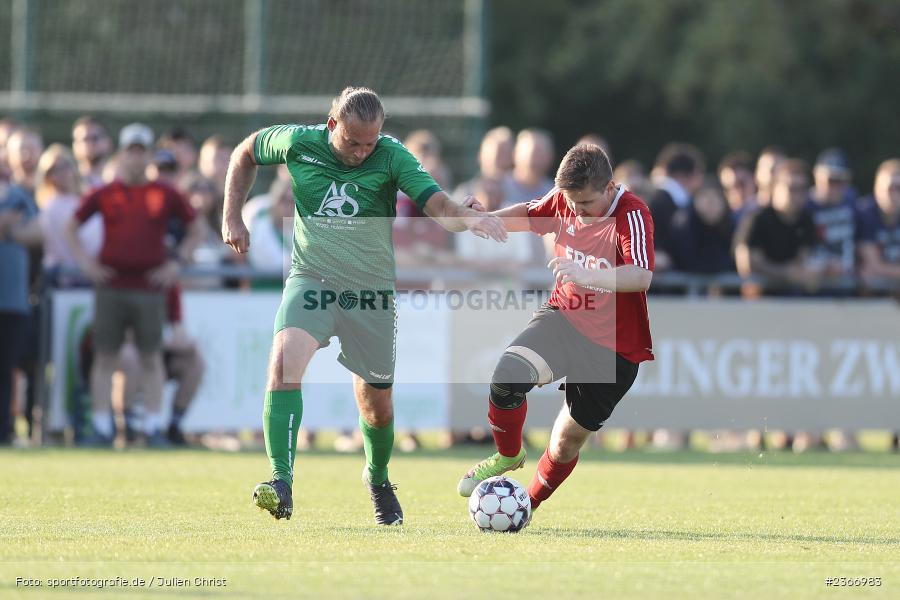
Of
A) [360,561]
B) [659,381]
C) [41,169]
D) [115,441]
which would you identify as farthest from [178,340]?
[360,561]

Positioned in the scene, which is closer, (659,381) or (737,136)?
(659,381)

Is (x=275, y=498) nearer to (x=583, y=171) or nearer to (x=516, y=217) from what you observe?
(x=516, y=217)

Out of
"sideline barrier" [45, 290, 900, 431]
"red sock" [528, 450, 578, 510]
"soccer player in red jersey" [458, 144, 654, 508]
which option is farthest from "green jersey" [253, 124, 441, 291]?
"sideline barrier" [45, 290, 900, 431]

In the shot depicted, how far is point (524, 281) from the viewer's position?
49.6 ft

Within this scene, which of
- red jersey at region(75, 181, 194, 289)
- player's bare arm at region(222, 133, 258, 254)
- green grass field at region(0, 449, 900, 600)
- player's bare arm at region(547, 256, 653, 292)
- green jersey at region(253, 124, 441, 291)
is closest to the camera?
green grass field at region(0, 449, 900, 600)

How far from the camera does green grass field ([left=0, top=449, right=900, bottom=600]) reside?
21.0 ft

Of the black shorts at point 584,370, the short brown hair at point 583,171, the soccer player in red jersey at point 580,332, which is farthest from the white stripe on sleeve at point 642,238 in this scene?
the black shorts at point 584,370

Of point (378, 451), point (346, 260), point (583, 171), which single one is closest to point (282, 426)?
point (378, 451)

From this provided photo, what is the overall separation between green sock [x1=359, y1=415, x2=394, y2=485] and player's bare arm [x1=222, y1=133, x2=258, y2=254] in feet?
3.75

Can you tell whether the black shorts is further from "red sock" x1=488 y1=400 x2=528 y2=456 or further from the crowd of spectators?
the crowd of spectators

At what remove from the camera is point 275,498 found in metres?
7.88

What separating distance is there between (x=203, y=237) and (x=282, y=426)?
24.7 ft

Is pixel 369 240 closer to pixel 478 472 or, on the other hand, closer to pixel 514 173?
pixel 478 472

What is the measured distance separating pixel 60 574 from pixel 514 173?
10.1 metres
